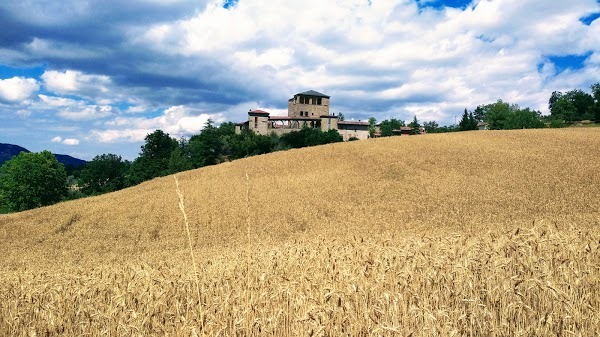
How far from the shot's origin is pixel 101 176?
91875 mm

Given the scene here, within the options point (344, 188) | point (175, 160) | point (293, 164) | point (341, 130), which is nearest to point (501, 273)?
point (344, 188)

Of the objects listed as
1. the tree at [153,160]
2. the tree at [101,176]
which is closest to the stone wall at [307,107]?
the tree at [153,160]

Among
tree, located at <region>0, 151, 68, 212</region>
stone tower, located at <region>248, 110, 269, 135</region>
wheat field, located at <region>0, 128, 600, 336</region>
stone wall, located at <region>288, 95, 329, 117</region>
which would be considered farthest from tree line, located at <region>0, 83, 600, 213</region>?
wheat field, located at <region>0, 128, 600, 336</region>

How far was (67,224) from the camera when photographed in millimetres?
25281

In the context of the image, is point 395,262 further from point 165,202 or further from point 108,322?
point 165,202

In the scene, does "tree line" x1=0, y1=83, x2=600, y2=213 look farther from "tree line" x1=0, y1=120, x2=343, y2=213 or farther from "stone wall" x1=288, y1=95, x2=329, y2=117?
"stone wall" x1=288, y1=95, x2=329, y2=117

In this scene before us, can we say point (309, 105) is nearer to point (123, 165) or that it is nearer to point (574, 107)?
point (123, 165)

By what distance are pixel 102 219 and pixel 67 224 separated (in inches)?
83.2

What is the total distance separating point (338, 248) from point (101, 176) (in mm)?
96022

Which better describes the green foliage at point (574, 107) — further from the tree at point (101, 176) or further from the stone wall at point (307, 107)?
the tree at point (101, 176)

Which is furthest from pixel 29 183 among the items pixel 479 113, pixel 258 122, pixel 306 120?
pixel 479 113

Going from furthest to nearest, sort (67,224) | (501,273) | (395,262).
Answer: (67,224) < (395,262) < (501,273)

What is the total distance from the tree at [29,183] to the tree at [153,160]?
43.6 feet

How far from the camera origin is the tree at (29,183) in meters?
68.2
